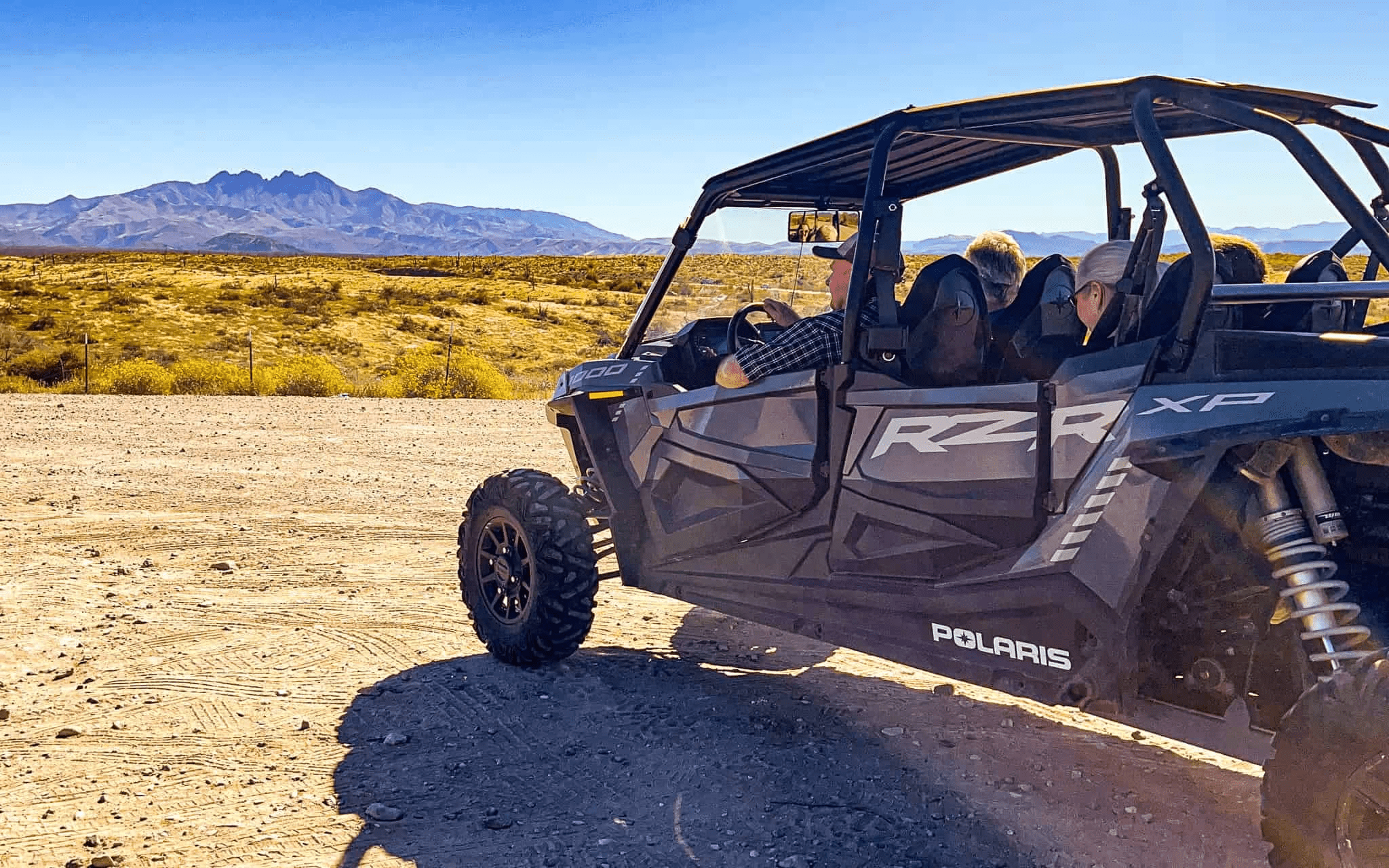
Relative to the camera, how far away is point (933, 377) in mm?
4121

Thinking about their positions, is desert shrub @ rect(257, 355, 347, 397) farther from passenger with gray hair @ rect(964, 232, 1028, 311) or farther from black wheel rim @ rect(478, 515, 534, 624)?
passenger with gray hair @ rect(964, 232, 1028, 311)

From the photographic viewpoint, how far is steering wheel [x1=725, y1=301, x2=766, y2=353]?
5.50 meters

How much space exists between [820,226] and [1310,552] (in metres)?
3.15

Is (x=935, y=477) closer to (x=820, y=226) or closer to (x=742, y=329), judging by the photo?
(x=742, y=329)

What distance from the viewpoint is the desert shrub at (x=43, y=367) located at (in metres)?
22.9

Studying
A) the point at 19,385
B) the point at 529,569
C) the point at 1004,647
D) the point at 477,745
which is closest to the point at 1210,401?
the point at 1004,647

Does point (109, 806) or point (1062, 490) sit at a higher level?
point (1062, 490)

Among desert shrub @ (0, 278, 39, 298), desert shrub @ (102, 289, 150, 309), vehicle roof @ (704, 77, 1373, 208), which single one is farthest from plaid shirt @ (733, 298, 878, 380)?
desert shrub @ (0, 278, 39, 298)

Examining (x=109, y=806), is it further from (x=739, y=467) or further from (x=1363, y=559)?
(x=1363, y=559)

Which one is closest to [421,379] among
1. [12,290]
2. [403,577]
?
[403,577]

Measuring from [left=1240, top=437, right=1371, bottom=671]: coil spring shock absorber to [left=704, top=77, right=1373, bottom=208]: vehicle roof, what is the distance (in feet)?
3.70

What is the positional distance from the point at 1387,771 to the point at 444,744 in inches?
123

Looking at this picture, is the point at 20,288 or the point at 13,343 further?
the point at 20,288

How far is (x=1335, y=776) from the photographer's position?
2.85m
